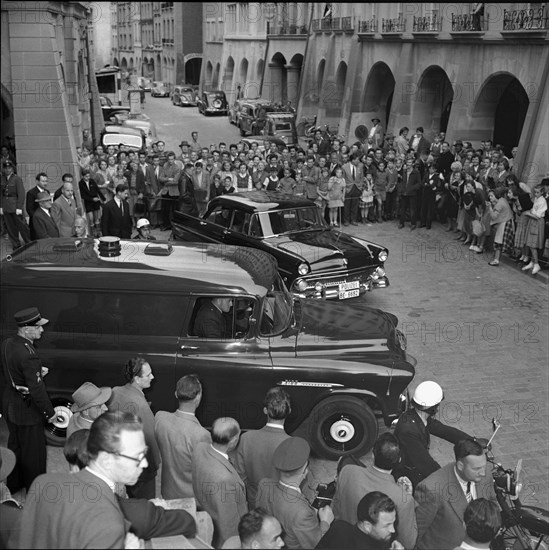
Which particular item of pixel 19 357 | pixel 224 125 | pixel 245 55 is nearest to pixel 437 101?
pixel 224 125

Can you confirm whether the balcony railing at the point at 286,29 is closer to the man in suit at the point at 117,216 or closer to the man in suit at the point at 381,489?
the man in suit at the point at 117,216

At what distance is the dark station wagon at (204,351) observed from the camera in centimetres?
723

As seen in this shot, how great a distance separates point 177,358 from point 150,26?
3365 inches

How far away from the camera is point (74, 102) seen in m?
22.8

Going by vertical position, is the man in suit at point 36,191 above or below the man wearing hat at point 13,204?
above

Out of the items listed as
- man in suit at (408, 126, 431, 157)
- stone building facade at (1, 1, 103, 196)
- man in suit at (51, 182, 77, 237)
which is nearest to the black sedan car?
man in suit at (51, 182, 77, 237)

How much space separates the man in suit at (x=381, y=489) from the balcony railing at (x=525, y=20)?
16.9 meters

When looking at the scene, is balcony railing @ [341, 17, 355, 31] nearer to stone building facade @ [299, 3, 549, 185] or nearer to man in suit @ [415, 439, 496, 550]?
stone building facade @ [299, 3, 549, 185]

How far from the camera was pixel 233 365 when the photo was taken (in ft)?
23.6

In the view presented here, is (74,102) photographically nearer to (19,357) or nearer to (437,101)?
(437,101)

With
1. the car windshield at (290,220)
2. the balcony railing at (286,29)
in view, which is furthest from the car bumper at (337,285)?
the balcony railing at (286,29)

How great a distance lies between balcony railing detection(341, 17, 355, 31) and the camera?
33.3 m

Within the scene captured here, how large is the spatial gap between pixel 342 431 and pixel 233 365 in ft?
4.47

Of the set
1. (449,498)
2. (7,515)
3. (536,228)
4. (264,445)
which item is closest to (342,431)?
(264,445)
